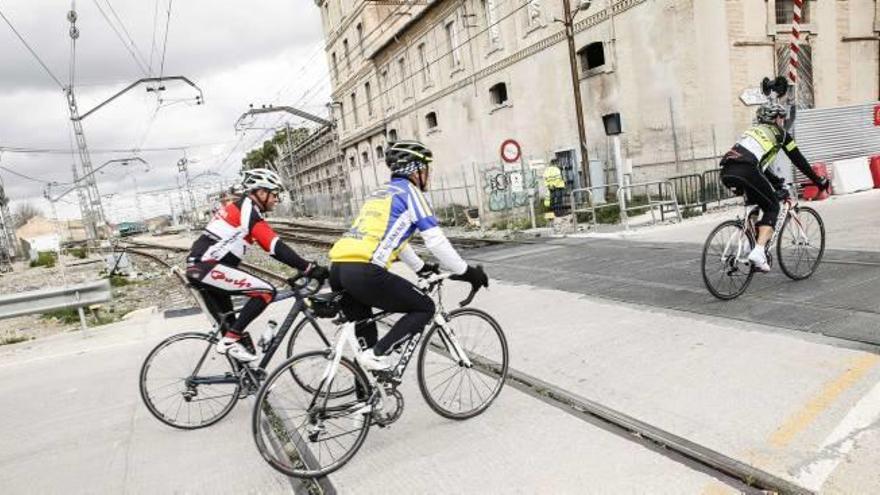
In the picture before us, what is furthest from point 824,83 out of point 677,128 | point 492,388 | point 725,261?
point 492,388

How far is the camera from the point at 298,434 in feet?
12.9

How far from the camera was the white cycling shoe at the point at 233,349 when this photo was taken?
4652mm

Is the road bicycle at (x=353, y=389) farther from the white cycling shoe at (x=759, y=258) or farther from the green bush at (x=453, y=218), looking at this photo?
the green bush at (x=453, y=218)

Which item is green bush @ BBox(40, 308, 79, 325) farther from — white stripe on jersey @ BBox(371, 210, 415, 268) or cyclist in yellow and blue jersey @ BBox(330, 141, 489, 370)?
white stripe on jersey @ BBox(371, 210, 415, 268)

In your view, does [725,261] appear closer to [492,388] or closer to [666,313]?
[666,313]

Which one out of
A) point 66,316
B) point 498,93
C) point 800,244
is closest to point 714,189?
point 800,244

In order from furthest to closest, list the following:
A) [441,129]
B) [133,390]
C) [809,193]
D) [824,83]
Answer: [441,129] < [824,83] < [809,193] < [133,390]

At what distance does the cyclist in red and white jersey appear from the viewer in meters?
4.69

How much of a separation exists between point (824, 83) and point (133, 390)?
21.7m

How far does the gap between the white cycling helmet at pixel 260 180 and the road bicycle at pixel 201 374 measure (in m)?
0.82

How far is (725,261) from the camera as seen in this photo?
6.55m

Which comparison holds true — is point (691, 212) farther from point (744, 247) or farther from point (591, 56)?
point (744, 247)

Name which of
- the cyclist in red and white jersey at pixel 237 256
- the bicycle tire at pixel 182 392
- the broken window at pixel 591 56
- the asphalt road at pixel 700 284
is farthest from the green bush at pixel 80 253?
the cyclist in red and white jersey at pixel 237 256

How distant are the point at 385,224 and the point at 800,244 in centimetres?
559
